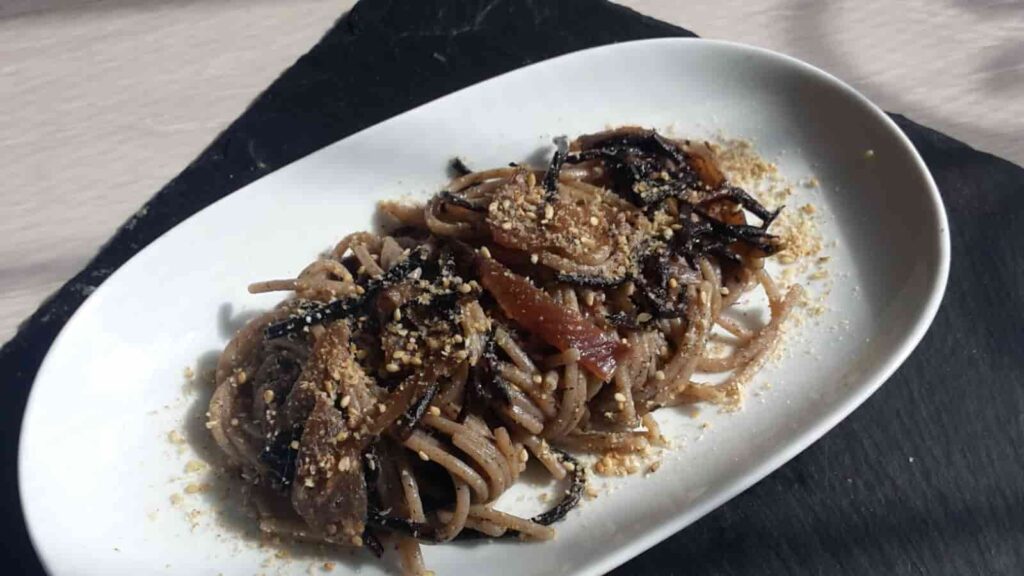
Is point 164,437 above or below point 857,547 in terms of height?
above

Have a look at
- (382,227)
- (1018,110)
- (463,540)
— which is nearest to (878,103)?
(1018,110)

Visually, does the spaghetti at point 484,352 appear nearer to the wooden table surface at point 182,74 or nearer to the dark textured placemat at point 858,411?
the dark textured placemat at point 858,411

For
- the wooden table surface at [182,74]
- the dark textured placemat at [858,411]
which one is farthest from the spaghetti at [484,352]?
the wooden table surface at [182,74]

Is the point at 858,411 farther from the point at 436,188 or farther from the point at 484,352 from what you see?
the point at 436,188

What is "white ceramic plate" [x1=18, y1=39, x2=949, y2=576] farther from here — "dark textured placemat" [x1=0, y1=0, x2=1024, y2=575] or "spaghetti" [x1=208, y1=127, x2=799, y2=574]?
"dark textured placemat" [x1=0, y1=0, x2=1024, y2=575]

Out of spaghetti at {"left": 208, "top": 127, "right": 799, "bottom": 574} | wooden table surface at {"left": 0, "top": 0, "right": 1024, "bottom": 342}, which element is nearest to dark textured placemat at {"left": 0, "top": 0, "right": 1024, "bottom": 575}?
wooden table surface at {"left": 0, "top": 0, "right": 1024, "bottom": 342}

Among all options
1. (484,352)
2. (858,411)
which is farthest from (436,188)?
(858,411)

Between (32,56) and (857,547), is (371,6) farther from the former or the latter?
(857,547)
